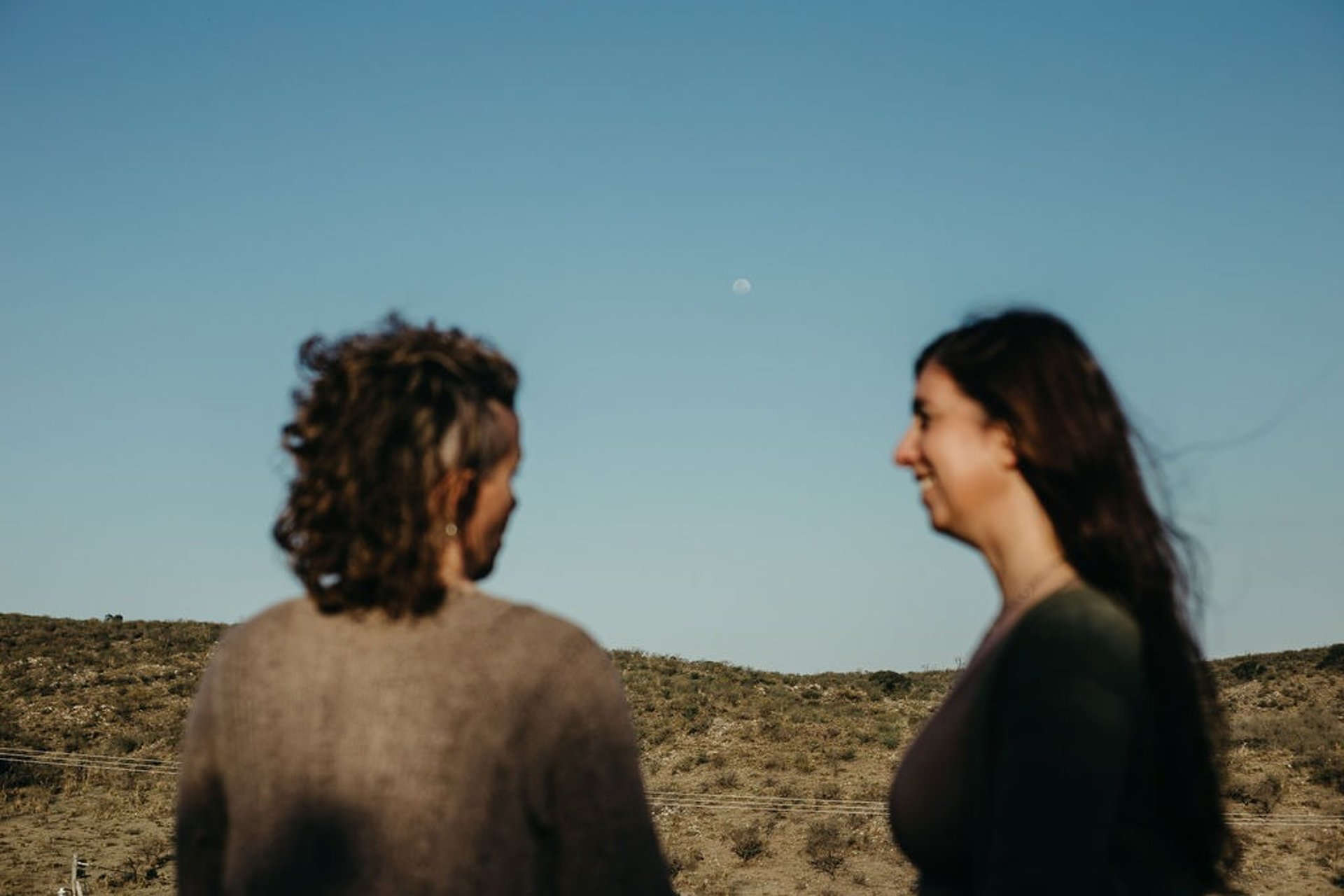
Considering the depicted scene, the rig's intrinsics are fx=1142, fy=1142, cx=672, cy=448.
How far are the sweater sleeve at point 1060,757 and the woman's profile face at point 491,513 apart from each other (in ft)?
2.75

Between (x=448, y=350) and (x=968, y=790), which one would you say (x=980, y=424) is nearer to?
(x=968, y=790)

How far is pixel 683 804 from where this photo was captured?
66.7 ft

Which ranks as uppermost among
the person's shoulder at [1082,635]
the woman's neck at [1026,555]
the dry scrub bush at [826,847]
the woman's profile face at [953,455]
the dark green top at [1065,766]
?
the woman's profile face at [953,455]

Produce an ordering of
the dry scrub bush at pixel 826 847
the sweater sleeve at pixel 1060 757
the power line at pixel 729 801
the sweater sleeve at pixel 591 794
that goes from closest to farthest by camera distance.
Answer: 1. the sweater sleeve at pixel 1060 757
2. the sweater sleeve at pixel 591 794
3. the dry scrub bush at pixel 826 847
4. the power line at pixel 729 801

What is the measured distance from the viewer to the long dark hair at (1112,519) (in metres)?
1.79

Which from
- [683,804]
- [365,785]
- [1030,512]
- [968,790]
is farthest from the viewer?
[683,804]

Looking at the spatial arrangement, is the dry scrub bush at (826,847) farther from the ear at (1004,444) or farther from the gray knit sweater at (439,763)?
the gray knit sweater at (439,763)

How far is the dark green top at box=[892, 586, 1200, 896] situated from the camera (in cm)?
160

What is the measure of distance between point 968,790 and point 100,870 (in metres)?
18.2

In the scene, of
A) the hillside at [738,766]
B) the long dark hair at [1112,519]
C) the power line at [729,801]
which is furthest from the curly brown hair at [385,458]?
A: the power line at [729,801]

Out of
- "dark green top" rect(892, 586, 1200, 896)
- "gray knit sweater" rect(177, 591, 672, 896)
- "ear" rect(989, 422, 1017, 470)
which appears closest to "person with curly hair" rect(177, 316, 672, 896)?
"gray knit sweater" rect(177, 591, 672, 896)

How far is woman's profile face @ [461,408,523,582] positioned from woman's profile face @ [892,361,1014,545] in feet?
2.46

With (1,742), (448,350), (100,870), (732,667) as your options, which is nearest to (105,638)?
(1,742)

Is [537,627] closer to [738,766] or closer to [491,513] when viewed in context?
[491,513]
